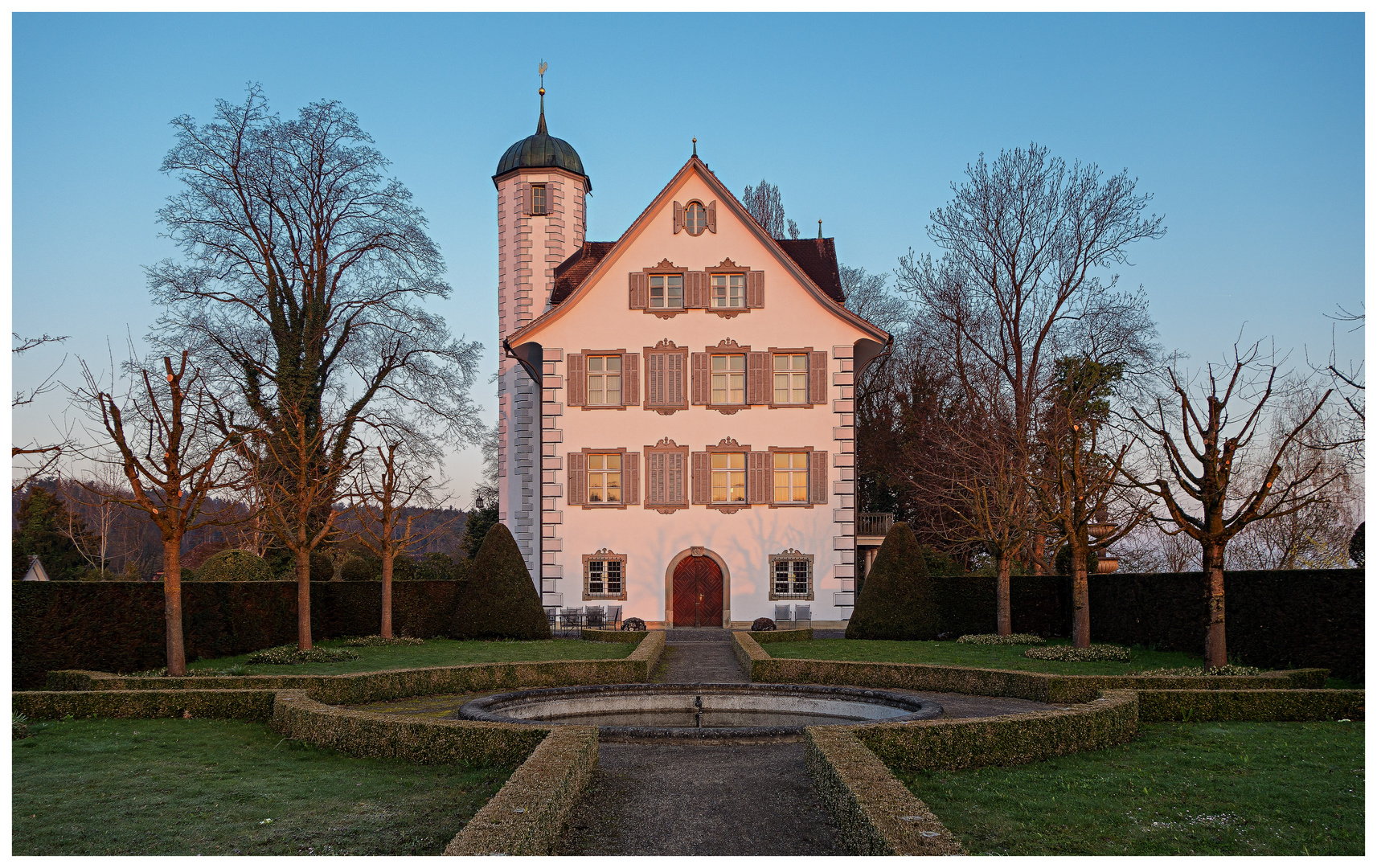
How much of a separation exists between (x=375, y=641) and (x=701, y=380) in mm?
11835

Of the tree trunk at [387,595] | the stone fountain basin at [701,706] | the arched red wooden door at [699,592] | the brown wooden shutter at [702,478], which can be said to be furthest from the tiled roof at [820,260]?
the stone fountain basin at [701,706]

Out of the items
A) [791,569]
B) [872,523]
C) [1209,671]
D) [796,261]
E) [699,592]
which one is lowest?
[699,592]

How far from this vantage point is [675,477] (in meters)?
31.2

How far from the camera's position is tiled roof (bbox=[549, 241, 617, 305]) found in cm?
3491

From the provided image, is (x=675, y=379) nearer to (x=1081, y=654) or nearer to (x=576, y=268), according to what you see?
(x=576, y=268)

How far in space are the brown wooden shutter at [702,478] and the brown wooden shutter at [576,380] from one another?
12.3 ft

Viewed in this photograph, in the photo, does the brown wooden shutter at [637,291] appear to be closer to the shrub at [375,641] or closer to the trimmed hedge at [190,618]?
the trimmed hedge at [190,618]

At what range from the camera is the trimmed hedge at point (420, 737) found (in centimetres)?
1015

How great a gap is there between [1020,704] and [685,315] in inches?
748

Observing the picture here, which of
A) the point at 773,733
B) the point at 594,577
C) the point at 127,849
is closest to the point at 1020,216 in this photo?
the point at 594,577

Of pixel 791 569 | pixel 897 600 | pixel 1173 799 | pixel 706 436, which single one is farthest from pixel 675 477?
pixel 1173 799

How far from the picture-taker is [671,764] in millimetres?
10219

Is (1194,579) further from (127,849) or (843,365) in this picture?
(127,849)

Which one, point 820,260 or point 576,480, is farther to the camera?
point 820,260
